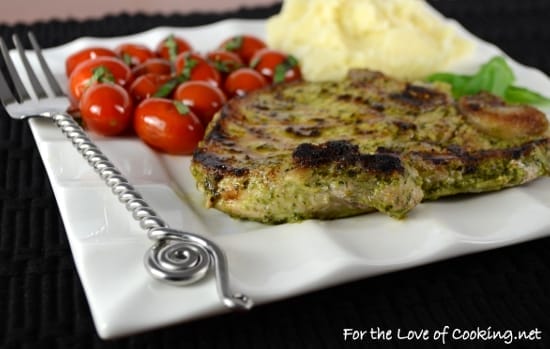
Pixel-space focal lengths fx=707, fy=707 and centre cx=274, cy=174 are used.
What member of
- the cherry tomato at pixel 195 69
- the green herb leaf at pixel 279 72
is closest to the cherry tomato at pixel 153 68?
the cherry tomato at pixel 195 69

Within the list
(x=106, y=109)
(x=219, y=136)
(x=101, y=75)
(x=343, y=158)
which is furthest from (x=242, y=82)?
(x=343, y=158)

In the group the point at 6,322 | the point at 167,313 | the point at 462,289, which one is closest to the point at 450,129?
the point at 462,289

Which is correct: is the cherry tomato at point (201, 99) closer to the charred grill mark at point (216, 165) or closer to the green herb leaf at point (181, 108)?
the green herb leaf at point (181, 108)

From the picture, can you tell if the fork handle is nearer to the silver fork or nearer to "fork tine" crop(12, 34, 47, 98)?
the silver fork

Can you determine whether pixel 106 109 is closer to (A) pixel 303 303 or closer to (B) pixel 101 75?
(B) pixel 101 75

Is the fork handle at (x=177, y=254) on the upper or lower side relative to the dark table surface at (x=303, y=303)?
upper

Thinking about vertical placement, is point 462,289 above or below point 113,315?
below

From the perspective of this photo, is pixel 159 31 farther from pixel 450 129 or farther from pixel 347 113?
pixel 450 129
